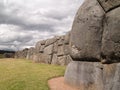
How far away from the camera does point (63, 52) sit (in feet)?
72.9

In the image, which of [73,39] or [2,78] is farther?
[2,78]

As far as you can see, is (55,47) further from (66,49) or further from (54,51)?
(66,49)

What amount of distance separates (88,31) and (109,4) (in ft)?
6.44

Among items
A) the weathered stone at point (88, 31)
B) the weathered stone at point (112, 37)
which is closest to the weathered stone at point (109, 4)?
the weathered stone at point (112, 37)

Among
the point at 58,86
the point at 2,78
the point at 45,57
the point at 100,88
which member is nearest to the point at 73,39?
the point at 58,86

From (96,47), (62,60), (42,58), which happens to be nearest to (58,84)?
(96,47)

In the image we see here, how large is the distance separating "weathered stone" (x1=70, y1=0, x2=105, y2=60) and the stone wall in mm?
6870

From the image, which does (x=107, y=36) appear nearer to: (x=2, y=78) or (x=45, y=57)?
(x=2, y=78)

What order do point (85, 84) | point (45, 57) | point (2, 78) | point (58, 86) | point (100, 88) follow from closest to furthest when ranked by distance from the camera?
point (100, 88)
point (85, 84)
point (58, 86)
point (2, 78)
point (45, 57)

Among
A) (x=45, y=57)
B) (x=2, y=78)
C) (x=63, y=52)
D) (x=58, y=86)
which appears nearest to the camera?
(x=58, y=86)

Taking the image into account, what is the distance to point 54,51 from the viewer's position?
77.8 ft

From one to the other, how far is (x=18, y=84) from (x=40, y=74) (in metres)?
2.58

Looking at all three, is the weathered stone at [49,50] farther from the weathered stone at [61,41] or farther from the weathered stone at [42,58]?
the weathered stone at [61,41]

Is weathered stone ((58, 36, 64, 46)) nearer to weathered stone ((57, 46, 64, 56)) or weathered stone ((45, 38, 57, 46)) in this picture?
weathered stone ((57, 46, 64, 56))
